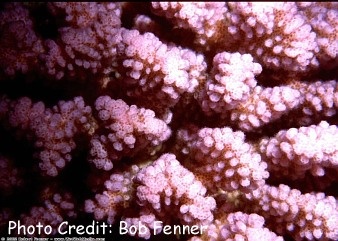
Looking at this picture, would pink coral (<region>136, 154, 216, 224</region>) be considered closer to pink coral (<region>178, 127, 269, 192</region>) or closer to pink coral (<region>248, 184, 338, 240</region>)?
pink coral (<region>178, 127, 269, 192</region>)

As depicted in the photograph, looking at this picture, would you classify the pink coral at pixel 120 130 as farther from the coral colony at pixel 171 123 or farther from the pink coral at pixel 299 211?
the pink coral at pixel 299 211

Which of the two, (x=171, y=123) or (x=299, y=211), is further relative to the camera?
(x=171, y=123)

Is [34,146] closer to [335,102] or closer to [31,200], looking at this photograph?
[31,200]

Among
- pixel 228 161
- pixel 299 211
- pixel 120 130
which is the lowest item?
pixel 299 211

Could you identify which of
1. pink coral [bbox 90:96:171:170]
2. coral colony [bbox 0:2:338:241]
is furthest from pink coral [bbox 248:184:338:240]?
pink coral [bbox 90:96:171:170]

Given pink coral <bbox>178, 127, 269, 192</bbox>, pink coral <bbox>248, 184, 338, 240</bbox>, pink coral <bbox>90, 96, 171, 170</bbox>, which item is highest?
pink coral <bbox>90, 96, 171, 170</bbox>

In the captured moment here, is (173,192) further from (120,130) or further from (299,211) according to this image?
(299,211)

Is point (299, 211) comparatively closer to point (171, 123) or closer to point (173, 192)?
point (173, 192)

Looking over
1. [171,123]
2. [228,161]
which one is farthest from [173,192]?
[171,123]

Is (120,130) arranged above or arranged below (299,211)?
above

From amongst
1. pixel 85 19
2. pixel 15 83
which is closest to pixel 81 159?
pixel 15 83
